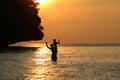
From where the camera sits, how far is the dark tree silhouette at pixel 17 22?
10594 centimetres

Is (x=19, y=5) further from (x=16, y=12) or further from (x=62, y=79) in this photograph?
(x=62, y=79)

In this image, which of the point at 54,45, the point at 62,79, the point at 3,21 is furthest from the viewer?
the point at 3,21

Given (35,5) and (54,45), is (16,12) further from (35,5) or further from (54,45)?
(54,45)

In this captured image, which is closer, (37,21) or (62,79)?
(62,79)

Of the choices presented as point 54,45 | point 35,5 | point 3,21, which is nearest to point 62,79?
point 54,45

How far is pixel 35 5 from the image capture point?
11481 centimetres

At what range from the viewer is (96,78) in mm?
33812

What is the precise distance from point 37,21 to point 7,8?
7165 millimetres

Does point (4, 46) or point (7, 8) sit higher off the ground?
point (7, 8)

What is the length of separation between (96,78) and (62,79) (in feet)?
8.12

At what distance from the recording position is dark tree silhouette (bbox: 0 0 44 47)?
106m

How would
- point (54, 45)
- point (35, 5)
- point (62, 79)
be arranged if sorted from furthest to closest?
point (35, 5), point (54, 45), point (62, 79)

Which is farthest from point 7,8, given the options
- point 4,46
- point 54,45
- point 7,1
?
point 54,45

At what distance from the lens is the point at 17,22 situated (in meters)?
108
